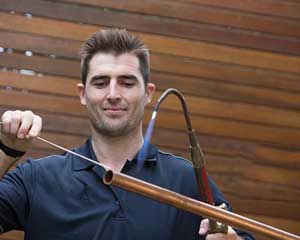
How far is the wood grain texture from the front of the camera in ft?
7.32

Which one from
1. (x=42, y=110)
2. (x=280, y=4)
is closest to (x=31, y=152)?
(x=42, y=110)

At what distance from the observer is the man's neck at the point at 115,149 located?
1490 millimetres

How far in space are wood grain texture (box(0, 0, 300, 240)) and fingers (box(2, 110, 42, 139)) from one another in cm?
103

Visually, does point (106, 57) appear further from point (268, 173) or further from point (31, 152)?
point (268, 173)

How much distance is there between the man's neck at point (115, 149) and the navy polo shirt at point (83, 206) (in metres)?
0.03

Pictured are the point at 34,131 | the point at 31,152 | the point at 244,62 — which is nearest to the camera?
the point at 34,131

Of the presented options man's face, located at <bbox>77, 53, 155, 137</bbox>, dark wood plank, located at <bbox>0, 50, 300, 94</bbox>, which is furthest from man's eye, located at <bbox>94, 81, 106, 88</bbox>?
dark wood plank, located at <bbox>0, 50, 300, 94</bbox>

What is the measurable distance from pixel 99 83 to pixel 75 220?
0.34 metres

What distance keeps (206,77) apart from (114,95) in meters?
0.99

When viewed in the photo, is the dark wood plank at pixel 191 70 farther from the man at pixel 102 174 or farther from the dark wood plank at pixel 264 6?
the man at pixel 102 174

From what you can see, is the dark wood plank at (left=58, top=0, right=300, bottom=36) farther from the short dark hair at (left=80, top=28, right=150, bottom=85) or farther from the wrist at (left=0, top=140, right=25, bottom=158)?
the wrist at (left=0, top=140, right=25, bottom=158)

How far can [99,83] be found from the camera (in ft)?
4.79

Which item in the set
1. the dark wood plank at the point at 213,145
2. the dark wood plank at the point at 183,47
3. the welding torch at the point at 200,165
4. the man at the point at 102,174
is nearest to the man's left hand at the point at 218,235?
the welding torch at the point at 200,165

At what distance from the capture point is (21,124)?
3.87 ft
